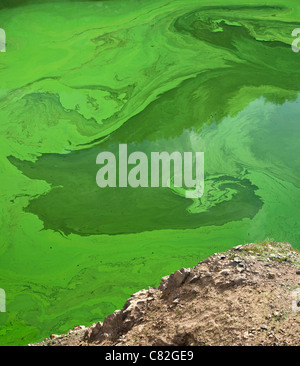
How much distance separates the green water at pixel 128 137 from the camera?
10.9ft

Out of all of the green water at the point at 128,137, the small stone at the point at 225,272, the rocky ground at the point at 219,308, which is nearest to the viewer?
the rocky ground at the point at 219,308

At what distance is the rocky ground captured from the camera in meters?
2.08

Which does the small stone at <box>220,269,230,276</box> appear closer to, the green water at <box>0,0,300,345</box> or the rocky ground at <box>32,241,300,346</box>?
the rocky ground at <box>32,241,300,346</box>

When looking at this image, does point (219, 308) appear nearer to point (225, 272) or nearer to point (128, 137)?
point (225, 272)

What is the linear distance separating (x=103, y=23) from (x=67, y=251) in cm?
292

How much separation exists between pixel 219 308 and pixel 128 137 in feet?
7.51

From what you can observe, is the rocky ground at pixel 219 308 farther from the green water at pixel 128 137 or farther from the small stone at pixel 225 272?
the green water at pixel 128 137

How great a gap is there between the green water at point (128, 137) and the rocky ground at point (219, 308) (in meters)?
0.69

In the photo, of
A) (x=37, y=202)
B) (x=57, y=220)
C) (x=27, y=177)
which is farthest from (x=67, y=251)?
(x=27, y=177)

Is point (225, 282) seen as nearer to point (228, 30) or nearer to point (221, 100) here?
point (221, 100)

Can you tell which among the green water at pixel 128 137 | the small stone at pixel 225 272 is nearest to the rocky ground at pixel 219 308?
the small stone at pixel 225 272

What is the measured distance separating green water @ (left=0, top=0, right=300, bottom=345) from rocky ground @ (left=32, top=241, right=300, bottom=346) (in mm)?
691

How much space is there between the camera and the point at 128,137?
4.23 m

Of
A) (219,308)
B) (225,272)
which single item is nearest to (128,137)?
(225,272)
